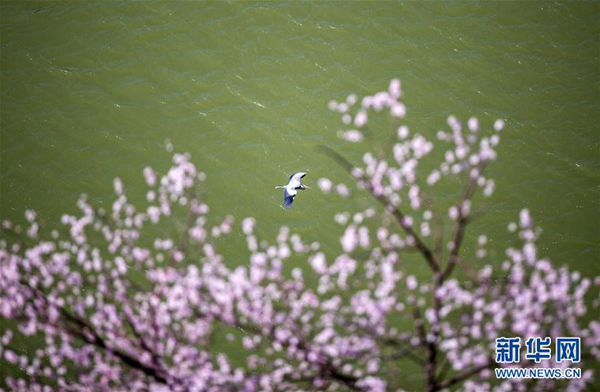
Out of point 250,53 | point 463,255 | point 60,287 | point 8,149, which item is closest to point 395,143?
point 463,255

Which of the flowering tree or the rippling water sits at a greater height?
the rippling water

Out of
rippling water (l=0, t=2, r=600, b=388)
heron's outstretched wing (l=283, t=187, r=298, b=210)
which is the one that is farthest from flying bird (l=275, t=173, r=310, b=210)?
rippling water (l=0, t=2, r=600, b=388)

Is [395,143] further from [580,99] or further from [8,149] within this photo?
[8,149]

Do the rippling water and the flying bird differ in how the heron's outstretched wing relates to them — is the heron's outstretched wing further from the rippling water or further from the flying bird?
the rippling water

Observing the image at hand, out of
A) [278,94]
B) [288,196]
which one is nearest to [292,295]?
[288,196]

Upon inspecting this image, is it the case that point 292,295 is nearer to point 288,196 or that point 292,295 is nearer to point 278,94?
point 288,196
